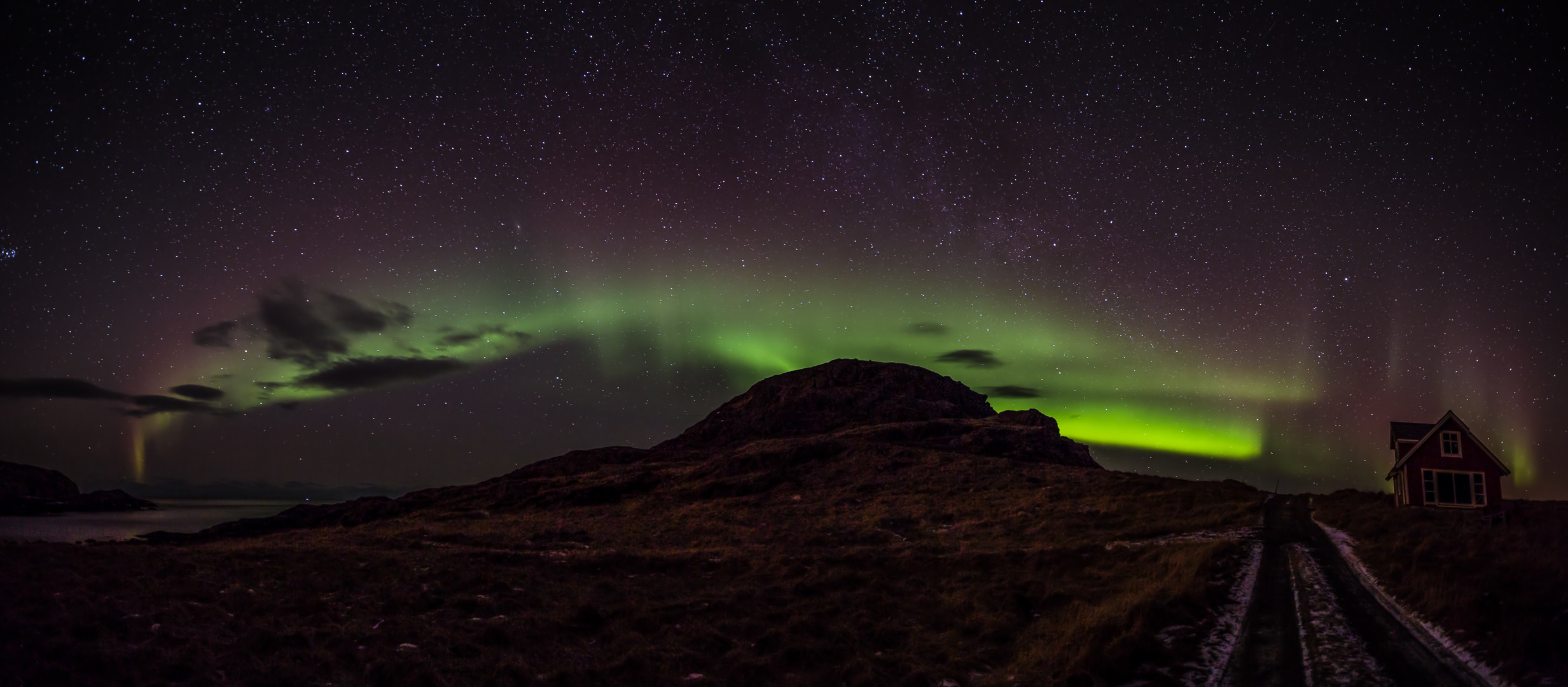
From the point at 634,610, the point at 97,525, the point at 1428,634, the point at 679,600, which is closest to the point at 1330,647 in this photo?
the point at 1428,634

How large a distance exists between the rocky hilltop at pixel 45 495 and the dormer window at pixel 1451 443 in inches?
7610

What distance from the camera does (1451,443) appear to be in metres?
39.4

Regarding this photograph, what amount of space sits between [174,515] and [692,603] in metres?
188

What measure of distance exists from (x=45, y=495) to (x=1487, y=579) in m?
213

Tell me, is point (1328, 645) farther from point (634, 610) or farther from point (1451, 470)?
point (1451, 470)

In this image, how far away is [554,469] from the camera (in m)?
83.3

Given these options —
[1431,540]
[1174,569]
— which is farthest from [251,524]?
[1431,540]

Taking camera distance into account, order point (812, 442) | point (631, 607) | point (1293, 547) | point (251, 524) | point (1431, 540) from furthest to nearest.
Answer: point (812, 442) < point (251, 524) < point (1293, 547) < point (1431, 540) < point (631, 607)

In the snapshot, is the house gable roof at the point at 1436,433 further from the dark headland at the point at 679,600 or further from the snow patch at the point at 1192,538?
the snow patch at the point at 1192,538

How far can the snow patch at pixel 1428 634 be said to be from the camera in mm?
10656

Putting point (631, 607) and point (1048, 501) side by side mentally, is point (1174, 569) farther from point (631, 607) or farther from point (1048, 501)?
point (1048, 501)

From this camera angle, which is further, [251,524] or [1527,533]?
[251,524]

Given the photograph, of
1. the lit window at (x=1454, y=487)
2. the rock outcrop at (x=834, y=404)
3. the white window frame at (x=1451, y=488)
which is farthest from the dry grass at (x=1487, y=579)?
the rock outcrop at (x=834, y=404)

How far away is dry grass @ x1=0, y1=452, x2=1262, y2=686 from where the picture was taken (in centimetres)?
1276
